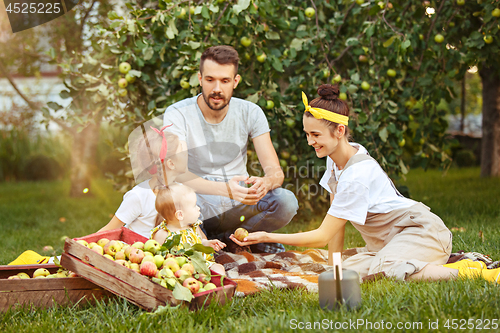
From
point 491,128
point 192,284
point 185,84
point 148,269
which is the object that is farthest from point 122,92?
point 491,128

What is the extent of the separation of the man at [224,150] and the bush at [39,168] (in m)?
6.85

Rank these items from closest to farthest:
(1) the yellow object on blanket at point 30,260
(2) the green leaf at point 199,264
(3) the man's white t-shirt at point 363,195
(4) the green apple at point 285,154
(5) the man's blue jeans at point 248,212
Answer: (2) the green leaf at point 199,264
(3) the man's white t-shirt at point 363,195
(1) the yellow object on blanket at point 30,260
(5) the man's blue jeans at point 248,212
(4) the green apple at point 285,154

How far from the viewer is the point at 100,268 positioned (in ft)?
5.71

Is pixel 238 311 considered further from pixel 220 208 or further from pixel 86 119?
pixel 86 119

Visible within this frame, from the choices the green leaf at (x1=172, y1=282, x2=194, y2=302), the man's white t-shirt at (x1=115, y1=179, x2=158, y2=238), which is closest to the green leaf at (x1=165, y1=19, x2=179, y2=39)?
the man's white t-shirt at (x1=115, y1=179, x2=158, y2=238)

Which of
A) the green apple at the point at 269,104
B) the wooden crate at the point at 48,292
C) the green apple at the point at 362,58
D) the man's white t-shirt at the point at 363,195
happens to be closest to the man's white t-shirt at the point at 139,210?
the wooden crate at the point at 48,292

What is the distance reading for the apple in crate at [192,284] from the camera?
5.53ft

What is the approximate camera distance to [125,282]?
1704mm

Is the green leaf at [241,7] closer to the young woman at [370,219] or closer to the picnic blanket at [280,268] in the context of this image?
the young woman at [370,219]

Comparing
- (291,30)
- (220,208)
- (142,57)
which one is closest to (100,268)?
(220,208)

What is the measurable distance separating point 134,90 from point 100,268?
209 cm

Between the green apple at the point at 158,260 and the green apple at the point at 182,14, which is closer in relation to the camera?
the green apple at the point at 158,260

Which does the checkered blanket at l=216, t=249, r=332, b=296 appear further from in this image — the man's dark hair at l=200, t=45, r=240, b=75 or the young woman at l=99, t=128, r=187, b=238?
the man's dark hair at l=200, t=45, r=240, b=75

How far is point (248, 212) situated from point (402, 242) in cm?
105
